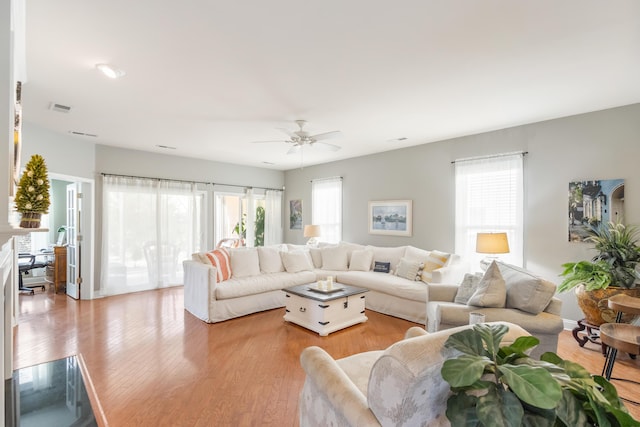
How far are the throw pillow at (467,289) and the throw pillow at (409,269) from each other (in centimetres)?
139

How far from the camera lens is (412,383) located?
1.10m

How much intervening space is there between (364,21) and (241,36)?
85 cm

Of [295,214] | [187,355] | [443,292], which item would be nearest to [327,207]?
[295,214]

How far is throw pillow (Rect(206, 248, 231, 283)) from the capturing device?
4.46m

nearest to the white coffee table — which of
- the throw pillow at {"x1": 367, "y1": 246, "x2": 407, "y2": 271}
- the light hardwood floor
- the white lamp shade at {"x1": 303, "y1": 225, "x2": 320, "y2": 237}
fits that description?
the light hardwood floor

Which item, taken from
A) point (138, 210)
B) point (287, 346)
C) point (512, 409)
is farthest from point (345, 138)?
point (512, 409)

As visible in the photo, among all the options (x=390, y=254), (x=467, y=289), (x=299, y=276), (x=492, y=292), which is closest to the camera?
(x=492, y=292)

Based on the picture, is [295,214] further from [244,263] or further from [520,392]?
[520,392]

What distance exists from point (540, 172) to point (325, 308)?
330 centimetres

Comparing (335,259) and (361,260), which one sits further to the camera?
(335,259)

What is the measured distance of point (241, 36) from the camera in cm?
219

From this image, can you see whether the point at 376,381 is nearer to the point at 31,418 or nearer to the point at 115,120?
the point at 31,418

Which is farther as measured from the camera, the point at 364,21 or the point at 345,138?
the point at 345,138

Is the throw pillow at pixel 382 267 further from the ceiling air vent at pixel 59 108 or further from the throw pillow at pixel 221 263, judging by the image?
the ceiling air vent at pixel 59 108
